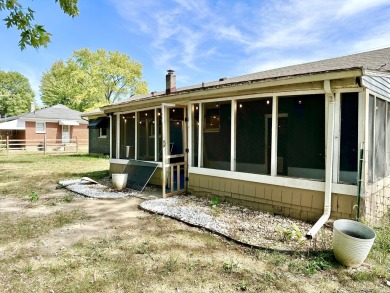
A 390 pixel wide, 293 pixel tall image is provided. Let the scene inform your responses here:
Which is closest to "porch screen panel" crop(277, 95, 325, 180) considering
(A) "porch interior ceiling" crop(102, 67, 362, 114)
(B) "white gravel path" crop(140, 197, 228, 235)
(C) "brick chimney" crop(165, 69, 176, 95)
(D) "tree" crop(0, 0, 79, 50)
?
(A) "porch interior ceiling" crop(102, 67, 362, 114)

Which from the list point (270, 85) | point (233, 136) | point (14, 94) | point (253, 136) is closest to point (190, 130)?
point (233, 136)

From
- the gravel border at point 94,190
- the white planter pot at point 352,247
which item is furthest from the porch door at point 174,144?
the white planter pot at point 352,247

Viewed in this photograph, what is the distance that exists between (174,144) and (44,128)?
21072mm

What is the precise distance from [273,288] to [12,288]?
109 inches

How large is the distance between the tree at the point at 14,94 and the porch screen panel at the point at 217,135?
46854 millimetres

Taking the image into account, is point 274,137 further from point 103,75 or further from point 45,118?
point 103,75

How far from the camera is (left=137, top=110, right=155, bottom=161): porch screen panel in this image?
24.4 ft

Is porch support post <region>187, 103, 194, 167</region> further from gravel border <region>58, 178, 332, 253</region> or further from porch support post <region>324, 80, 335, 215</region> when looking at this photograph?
porch support post <region>324, 80, 335, 215</region>

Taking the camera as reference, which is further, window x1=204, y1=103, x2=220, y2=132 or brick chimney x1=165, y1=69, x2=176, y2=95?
brick chimney x1=165, y1=69, x2=176, y2=95

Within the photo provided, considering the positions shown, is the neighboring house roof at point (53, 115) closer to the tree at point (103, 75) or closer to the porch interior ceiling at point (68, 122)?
the porch interior ceiling at point (68, 122)

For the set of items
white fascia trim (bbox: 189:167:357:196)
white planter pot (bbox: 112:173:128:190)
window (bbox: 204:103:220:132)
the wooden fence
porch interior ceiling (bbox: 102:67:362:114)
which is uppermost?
porch interior ceiling (bbox: 102:67:362:114)

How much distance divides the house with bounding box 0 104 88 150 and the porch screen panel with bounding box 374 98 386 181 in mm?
22982

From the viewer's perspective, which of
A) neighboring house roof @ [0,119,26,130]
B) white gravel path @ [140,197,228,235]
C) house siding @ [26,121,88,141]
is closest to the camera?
white gravel path @ [140,197,228,235]

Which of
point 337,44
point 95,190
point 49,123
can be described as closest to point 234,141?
point 95,190
